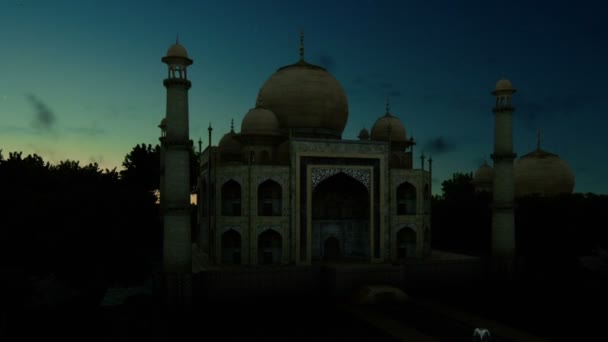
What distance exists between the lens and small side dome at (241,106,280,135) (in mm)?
28219

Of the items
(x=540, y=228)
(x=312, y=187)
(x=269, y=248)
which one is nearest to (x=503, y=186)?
(x=540, y=228)

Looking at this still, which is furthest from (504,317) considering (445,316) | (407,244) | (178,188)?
(178,188)

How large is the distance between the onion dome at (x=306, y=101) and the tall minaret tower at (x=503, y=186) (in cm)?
931

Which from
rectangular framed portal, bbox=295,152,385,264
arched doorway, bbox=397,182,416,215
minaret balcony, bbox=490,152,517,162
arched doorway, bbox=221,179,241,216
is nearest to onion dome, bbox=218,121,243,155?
arched doorway, bbox=221,179,241,216

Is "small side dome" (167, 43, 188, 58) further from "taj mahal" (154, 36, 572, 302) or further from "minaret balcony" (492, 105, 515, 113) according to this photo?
"minaret balcony" (492, 105, 515, 113)

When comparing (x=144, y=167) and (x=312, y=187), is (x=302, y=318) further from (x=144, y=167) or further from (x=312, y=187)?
(x=144, y=167)

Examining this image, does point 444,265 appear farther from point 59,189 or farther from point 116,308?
point 59,189

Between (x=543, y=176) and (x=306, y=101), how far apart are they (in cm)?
2259

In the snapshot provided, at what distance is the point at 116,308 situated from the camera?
2102 centimetres

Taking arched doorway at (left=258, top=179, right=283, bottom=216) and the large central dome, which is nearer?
arched doorway at (left=258, top=179, right=283, bottom=216)

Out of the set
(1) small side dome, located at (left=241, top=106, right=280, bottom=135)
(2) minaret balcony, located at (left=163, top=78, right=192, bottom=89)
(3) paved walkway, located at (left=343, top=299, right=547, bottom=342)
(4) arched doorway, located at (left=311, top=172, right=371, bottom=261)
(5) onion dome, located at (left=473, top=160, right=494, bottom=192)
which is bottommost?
(3) paved walkway, located at (left=343, top=299, right=547, bottom=342)

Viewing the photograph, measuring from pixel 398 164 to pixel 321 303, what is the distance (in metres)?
12.0

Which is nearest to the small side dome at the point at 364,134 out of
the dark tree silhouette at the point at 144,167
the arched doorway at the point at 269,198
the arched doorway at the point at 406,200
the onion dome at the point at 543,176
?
the arched doorway at the point at 406,200

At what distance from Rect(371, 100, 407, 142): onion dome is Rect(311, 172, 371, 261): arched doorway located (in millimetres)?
4555
